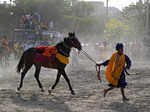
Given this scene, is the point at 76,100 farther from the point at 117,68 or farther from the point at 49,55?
the point at 49,55

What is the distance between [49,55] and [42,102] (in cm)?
204

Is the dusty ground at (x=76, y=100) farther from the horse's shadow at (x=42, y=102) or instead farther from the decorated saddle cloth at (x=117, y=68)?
the decorated saddle cloth at (x=117, y=68)

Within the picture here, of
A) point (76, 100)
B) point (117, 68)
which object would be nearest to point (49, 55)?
point (76, 100)

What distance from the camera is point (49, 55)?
35.1 feet

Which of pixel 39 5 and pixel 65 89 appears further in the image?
pixel 39 5

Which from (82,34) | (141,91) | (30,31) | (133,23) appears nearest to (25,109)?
(141,91)

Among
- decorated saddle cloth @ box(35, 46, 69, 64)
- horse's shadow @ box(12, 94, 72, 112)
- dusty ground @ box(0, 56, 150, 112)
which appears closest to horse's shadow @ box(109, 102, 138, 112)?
dusty ground @ box(0, 56, 150, 112)

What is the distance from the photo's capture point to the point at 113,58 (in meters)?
9.40

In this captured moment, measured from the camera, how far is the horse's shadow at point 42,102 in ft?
27.2

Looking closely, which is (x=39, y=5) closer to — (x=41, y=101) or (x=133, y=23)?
(x=133, y=23)

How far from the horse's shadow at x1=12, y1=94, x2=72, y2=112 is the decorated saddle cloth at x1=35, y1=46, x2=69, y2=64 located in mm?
1236

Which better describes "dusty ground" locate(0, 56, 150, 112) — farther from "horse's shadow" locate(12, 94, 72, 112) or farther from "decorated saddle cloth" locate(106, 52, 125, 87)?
"decorated saddle cloth" locate(106, 52, 125, 87)

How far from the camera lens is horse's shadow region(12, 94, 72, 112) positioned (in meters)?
8.28

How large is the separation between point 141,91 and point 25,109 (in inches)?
171
